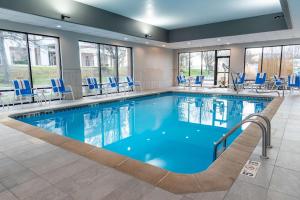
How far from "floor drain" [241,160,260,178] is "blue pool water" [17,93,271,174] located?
766 mm

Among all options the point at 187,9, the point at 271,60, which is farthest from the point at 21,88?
the point at 271,60

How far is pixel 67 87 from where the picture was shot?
24.8 feet

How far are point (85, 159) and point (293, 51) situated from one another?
1144cm

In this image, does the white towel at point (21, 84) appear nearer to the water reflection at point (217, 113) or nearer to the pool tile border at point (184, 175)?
the pool tile border at point (184, 175)

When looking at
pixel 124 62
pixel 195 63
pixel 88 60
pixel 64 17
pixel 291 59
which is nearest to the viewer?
pixel 64 17

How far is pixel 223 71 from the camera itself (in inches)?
465

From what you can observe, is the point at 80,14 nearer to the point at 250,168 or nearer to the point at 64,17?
the point at 64,17

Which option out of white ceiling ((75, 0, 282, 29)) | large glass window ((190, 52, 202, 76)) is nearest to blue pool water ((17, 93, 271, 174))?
white ceiling ((75, 0, 282, 29))

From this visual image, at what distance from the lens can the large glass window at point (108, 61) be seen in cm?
909

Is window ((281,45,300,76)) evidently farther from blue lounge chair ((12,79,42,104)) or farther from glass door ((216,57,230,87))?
blue lounge chair ((12,79,42,104))

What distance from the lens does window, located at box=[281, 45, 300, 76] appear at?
9930 millimetres

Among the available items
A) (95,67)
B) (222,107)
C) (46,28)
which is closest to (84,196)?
(222,107)

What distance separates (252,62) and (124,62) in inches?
278

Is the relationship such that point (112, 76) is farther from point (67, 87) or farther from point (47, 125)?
point (47, 125)
